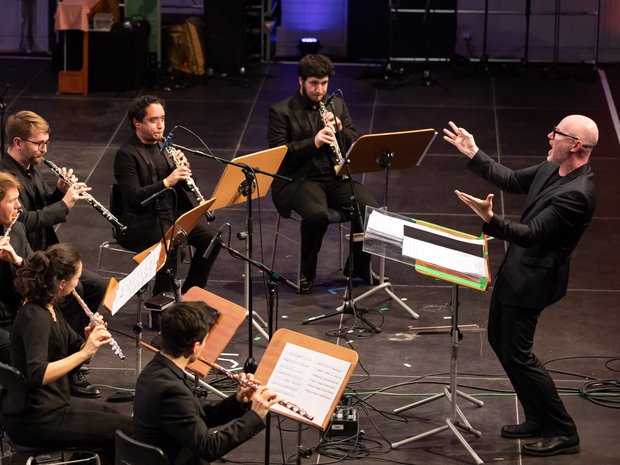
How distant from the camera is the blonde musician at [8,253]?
5582mm

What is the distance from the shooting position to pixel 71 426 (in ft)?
16.5

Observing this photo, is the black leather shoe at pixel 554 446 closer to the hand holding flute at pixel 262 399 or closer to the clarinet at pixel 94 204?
the hand holding flute at pixel 262 399

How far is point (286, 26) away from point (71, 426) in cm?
905

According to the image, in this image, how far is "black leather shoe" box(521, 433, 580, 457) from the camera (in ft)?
18.7

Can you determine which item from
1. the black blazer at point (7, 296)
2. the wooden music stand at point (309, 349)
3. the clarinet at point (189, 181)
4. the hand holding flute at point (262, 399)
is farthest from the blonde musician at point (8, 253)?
the hand holding flute at point (262, 399)

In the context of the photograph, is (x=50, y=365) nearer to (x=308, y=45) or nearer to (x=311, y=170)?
(x=311, y=170)

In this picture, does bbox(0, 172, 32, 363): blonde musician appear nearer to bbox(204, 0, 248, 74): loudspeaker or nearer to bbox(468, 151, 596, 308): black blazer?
bbox(468, 151, 596, 308): black blazer

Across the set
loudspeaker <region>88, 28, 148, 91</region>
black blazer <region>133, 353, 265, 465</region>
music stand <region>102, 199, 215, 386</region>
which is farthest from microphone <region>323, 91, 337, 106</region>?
loudspeaker <region>88, 28, 148, 91</region>

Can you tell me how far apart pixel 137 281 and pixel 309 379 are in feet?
3.51

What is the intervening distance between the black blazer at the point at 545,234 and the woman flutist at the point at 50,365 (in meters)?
1.96

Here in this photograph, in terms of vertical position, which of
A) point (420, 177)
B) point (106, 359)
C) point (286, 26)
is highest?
point (286, 26)

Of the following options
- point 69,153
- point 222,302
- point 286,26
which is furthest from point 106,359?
point 286,26

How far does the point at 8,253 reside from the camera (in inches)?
218

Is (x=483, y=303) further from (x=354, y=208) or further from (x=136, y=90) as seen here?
(x=136, y=90)
